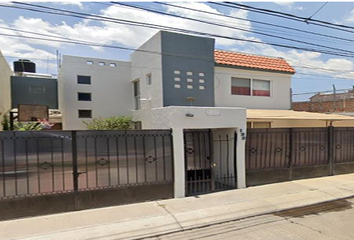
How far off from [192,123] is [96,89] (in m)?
11.9

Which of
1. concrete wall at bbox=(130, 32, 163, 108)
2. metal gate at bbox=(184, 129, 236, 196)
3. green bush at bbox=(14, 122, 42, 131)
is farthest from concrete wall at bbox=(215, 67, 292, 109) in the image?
green bush at bbox=(14, 122, 42, 131)

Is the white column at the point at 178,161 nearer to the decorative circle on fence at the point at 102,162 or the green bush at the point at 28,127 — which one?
the decorative circle on fence at the point at 102,162

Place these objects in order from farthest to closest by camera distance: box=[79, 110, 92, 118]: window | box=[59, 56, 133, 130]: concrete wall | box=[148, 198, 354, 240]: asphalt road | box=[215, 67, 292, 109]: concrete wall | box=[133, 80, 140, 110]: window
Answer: box=[79, 110, 92, 118]: window, box=[59, 56, 133, 130]: concrete wall, box=[133, 80, 140, 110]: window, box=[215, 67, 292, 109]: concrete wall, box=[148, 198, 354, 240]: asphalt road

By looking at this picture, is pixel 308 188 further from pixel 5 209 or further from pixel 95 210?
pixel 5 209

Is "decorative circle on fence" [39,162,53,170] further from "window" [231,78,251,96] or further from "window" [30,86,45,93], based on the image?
"window" [30,86,45,93]

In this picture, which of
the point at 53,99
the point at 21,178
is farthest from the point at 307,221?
the point at 53,99

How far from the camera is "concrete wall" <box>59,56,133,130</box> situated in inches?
645

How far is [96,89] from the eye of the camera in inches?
661

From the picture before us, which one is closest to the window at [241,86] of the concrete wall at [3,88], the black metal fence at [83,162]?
the black metal fence at [83,162]

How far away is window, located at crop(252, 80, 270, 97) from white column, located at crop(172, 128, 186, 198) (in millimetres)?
7893

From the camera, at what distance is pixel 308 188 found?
7.58 meters

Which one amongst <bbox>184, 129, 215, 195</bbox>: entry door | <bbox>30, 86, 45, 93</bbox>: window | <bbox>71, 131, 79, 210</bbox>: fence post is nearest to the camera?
<bbox>71, 131, 79, 210</bbox>: fence post

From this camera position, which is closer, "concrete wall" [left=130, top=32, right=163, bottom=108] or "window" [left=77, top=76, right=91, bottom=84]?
"concrete wall" [left=130, top=32, right=163, bottom=108]

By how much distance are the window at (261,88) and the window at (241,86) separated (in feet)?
1.11
